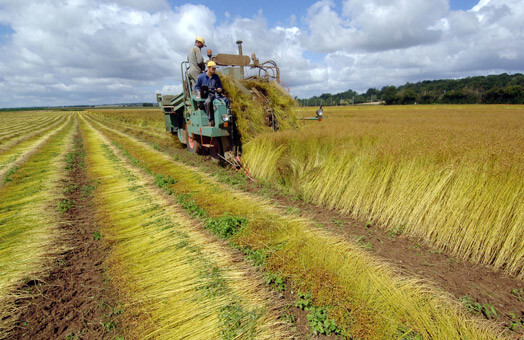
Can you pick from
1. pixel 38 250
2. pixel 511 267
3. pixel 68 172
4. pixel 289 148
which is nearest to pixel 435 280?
pixel 511 267

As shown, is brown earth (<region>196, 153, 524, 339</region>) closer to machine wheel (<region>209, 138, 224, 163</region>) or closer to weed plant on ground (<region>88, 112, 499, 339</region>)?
weed plant on ground (<region>88, 112, 499, 339</region>)

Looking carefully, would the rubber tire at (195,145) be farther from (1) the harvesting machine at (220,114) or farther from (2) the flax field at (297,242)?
(2) the flax field at (297,242)

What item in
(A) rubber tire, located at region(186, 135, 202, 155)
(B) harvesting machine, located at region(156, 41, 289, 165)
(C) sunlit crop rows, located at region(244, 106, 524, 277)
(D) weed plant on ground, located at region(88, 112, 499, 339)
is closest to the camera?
(D) weed plant on ground, located at region(88, 112, 499, 339)

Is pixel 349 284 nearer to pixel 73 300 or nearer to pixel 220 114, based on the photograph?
pixel 73 300

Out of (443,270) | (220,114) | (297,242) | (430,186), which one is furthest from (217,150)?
(443,270)

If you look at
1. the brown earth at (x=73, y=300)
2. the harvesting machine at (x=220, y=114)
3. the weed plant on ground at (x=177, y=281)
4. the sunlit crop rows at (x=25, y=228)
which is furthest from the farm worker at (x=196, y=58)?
the brown earth at (x=73, y=300)

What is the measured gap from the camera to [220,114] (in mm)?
6090

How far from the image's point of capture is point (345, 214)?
407cm

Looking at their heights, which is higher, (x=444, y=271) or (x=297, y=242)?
(x=297, y=242)

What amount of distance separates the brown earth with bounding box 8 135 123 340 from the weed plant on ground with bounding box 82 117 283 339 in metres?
0.13

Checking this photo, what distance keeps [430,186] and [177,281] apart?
123 inches

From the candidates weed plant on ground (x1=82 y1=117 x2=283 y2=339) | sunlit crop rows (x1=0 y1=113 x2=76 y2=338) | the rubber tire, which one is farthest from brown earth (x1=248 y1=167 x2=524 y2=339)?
the rubber tire

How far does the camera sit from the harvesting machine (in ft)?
20.3

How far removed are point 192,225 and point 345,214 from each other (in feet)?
7.55
